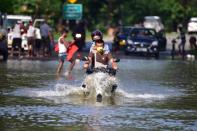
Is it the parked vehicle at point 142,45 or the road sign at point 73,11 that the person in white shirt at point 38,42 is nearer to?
the parked vehicle at point 142,45

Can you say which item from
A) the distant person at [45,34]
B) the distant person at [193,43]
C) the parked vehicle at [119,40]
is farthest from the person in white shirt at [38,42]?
the distant person at [193,43]

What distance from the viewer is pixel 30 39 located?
138 feet

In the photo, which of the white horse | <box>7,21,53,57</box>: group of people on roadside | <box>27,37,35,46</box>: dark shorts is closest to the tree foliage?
<box>7,21,53,57</box>: group of people on roadside

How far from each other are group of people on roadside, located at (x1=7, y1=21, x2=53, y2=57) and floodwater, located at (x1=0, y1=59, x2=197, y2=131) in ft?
34.3

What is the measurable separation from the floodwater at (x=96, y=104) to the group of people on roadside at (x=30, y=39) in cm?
1046

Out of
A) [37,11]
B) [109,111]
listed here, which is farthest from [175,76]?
[37,11]

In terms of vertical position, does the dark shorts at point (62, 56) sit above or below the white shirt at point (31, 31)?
below

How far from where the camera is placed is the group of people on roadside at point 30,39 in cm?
4134

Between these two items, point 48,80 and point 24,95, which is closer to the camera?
point 24,95

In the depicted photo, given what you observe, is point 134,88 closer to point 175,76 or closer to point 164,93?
point 164,93

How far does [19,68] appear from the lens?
108ft

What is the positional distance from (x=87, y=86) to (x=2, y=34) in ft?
56.7

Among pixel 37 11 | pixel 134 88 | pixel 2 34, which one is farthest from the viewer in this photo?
pixel 37 11

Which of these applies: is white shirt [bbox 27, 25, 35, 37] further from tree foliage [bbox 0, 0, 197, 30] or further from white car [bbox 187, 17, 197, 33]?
tree foliage [bbox 0, 0, 197, 30]
